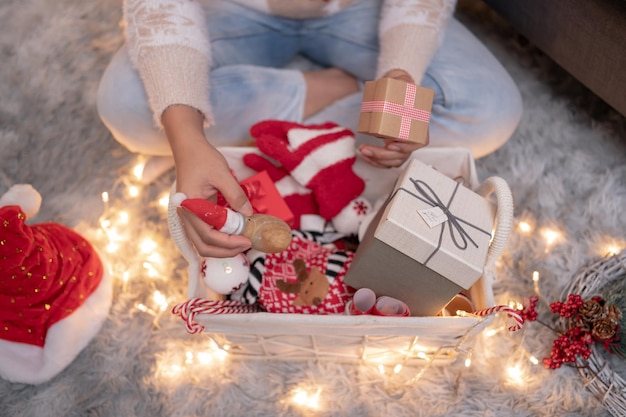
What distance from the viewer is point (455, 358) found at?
34.6 inches

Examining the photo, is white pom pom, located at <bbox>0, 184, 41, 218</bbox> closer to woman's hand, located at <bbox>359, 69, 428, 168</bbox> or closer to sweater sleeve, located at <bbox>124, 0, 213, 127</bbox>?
sweater sleeve, located at <bbox>124, 0, 213, 127</bbox>

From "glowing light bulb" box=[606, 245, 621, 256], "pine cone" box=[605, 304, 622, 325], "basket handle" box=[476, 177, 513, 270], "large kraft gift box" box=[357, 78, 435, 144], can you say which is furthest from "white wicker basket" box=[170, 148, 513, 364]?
"glowing light bulb" box=[606, 245, 621, 256]

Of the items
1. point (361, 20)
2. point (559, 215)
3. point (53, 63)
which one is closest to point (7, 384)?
point (53, 63)

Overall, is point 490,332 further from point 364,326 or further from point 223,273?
point 223,273

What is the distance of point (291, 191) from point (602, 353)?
604 mm

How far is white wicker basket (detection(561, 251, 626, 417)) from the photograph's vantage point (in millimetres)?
821

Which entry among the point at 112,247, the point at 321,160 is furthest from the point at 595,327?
the point at 112,247

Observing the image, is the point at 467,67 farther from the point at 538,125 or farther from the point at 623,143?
the point at 623,143

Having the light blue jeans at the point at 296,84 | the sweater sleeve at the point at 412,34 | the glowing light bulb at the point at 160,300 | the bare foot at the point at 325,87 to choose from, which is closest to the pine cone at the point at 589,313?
the light blue jeans at the point at 296,84

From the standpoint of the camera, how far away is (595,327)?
2.71 feet

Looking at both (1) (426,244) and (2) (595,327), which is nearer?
(1) (426,244)

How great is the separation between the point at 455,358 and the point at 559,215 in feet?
1.27

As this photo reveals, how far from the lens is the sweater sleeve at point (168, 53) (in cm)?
84

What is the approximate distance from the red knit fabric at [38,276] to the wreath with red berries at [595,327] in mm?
744
